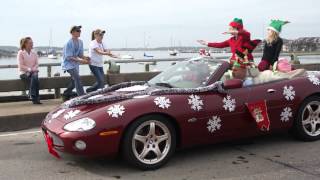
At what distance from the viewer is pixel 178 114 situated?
550 centimetres

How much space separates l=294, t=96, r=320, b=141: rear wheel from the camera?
6.55 meters

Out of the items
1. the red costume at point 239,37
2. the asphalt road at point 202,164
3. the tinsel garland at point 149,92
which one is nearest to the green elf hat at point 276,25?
the red costume at point 239,37

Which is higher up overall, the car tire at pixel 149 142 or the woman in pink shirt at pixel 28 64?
the woman in pink shirt at pixel 28 64

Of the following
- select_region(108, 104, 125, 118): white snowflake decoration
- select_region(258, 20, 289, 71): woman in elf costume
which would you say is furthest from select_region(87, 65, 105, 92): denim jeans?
select_region(108, 104, 125, 118): white snowflake decoration

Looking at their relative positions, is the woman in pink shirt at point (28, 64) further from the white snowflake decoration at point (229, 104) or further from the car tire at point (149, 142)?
the white snowflake decoration at point (229, 104)

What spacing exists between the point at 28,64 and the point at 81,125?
17.9 feet

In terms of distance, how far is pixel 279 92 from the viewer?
6328mm

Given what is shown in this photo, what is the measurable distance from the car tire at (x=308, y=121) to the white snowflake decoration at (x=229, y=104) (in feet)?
3.69

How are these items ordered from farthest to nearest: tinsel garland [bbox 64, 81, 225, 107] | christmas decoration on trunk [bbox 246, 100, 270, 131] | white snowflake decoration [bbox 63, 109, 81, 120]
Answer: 1. christmas decoration on trunk [bbox 246, 100, 270, 131]
2. tinsel garland [bbox 64, 81, 225, 107]
3. white snowflake decoration [bbox 63, 109, 81, 120]

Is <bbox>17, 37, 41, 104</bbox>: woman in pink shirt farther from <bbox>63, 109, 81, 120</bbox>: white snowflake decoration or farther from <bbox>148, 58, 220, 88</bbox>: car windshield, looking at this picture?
<bbox>63, 109, 81, 120</bbox>: white snowflake decoration

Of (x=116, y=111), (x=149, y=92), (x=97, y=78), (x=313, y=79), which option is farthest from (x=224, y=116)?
(x=97, y=78)

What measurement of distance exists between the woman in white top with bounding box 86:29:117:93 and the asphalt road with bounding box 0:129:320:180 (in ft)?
11.9

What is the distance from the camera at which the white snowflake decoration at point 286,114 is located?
20.8ft

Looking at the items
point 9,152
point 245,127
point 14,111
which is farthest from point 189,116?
point 14,111
